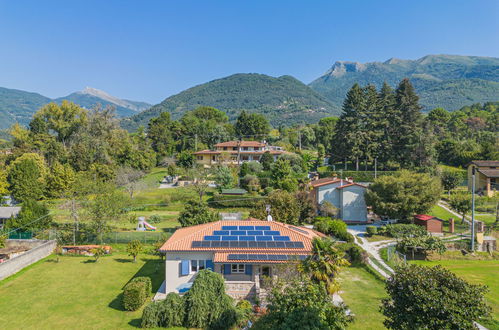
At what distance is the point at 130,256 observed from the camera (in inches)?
1280

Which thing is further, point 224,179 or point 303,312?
point 224,179

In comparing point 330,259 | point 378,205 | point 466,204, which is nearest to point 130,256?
point 330,259

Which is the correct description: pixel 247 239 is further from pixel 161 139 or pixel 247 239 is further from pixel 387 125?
pixel 161 139

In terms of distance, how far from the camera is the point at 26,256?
2956cm

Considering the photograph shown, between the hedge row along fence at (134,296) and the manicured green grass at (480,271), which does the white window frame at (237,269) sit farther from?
the manicured green grass at (480,271)

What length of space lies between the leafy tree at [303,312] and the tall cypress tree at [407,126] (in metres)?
52.8

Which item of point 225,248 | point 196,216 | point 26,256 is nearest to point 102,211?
point 26,256

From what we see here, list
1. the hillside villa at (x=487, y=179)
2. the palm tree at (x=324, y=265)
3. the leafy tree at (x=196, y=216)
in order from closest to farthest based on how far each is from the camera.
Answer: the palm tree at (x=324, y=265) → the leafy tree at (x=196, y=216) → the hillside villa at (x=487, y=179)

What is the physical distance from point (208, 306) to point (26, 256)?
69.4 ft

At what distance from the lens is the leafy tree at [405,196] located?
1550 inches

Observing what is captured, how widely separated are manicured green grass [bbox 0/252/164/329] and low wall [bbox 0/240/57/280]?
753mm

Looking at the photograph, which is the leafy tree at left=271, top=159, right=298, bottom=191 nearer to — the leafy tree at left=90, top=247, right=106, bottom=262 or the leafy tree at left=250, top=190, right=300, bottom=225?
the leafy tree at left=250, top=190, right=300, bottom=225

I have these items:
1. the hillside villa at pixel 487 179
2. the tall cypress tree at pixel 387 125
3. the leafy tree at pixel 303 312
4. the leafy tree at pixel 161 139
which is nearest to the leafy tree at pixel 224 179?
the tall cypress tree at pixel 387 125

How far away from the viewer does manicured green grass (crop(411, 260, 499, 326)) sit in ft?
73.5
